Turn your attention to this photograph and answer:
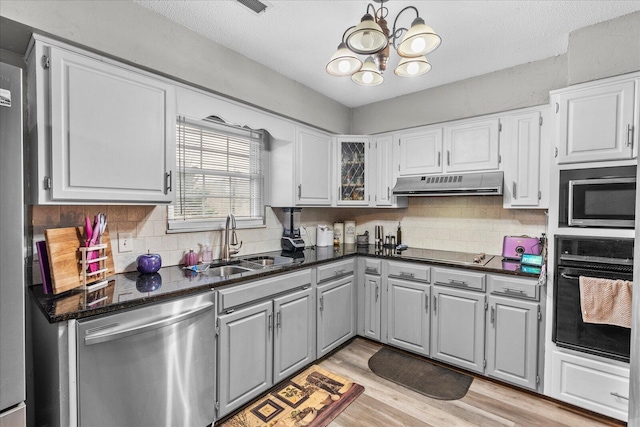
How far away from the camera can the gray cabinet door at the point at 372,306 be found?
10.2 feet

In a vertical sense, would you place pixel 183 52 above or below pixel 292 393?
above

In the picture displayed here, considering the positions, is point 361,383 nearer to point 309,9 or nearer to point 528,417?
point 528,417

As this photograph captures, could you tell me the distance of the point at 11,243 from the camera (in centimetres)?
112

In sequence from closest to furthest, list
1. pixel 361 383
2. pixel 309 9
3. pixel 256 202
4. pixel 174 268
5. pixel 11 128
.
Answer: pixel 11 128, pixel 309 9, pixel 174 268, pixel 361 383, pixel 256 202

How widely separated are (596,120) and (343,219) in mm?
2617

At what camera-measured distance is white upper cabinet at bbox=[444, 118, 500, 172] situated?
2.83m

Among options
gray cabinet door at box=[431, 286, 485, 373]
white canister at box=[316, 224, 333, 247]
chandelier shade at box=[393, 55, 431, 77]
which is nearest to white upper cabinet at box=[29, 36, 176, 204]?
chandelier shade at box=[393, 55, 431, 77]

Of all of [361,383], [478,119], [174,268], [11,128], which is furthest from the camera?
[478,119]

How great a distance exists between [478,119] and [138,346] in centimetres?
312

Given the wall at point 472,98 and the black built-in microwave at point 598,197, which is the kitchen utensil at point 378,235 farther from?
the black built-in microwave at point 598,197

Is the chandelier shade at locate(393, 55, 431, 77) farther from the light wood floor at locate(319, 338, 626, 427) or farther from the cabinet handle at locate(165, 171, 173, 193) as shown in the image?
the light wood floor at locate(319, 338, 626, 427)

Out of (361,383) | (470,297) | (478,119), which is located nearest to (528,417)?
(470,297)

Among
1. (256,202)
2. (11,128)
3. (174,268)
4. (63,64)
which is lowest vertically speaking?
(174,268)

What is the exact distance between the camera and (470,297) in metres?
2.59
